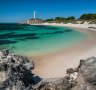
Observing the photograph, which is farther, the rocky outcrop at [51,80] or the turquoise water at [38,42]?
the turquoise water at [38,42]

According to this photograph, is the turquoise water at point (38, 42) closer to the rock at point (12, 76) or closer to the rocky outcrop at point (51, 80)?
the rock at point (12, 76)

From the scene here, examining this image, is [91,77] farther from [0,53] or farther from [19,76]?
[0,53]

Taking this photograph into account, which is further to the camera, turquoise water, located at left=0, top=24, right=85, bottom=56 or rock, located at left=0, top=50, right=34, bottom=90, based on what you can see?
turquoise water, located at left=0, top=24, right=85, bottom=56

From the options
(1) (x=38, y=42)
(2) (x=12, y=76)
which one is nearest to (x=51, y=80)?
(2) (x=12, y=76)

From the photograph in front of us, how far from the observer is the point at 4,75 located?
766 cm

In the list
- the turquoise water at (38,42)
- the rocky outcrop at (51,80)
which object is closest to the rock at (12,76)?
the rocky outcrop at (51,80)

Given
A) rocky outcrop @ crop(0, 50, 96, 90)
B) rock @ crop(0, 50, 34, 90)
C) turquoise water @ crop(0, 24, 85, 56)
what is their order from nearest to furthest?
rock @ crop(0, 50, 34, 90) → rocky outcrop @ crop(0, 50, 96, 90) → turquoise water @ crop(0, 24, 85, 56)

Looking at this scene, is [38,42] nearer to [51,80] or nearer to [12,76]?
[51,80]

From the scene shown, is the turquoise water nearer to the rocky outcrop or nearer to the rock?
the rock

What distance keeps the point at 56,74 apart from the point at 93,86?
4.01 m

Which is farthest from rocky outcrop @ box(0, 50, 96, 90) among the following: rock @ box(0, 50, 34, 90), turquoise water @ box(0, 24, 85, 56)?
turquoise water @ box(0, 24, 85, 56)

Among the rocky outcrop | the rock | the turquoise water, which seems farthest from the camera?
the turquoise water

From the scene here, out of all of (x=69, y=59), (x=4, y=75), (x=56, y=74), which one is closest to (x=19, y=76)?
(x=4, y=75)

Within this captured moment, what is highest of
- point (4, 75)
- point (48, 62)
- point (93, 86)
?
point (4, 75)
